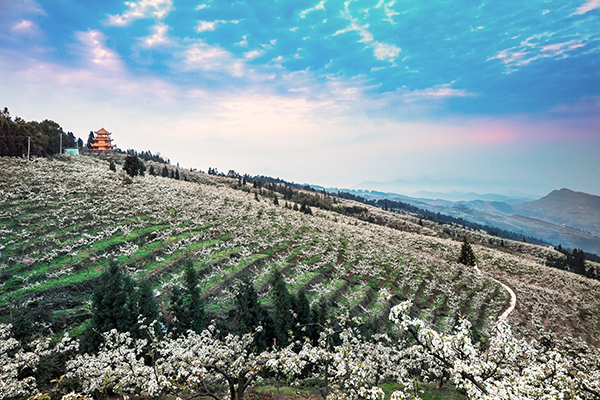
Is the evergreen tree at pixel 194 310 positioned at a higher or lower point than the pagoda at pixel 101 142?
lower

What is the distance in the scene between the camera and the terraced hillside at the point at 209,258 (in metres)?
34.6

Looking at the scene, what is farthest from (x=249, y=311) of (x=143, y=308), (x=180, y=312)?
(x=143, y=308)

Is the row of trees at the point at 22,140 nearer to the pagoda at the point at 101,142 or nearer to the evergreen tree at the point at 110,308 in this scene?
the pagoda at the point at 101,142

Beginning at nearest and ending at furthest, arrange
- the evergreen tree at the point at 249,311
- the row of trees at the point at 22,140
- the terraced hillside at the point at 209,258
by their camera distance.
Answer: the evergreen tree at the point at 249,311, the terraced hillside at the point at 209,258, the row of trees at the point at 22,140

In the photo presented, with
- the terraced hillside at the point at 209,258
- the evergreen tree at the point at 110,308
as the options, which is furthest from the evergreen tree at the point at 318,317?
the evergreen tree at the point at 110,308

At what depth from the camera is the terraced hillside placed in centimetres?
3459

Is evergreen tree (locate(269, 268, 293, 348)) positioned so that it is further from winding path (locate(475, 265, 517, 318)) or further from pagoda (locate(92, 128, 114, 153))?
pagoda (locate(92, 128, 114, 153))

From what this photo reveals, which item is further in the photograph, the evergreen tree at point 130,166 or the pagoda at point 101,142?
A: the pagoda at point 101,142

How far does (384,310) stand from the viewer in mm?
48375

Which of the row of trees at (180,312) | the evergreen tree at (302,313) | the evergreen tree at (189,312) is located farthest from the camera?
the evergreen tree at (302,313)

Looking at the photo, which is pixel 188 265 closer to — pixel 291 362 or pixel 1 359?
pixel 1 359

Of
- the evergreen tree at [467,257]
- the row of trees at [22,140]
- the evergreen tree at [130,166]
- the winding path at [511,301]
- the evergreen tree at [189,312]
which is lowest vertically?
the winding path at [511,301]

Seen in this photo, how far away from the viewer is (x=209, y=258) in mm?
45562

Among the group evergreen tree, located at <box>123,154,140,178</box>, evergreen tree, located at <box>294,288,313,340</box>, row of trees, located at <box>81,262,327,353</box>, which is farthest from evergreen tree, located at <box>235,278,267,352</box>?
evergreen tree, located at <box>123,154,140,178</box>
